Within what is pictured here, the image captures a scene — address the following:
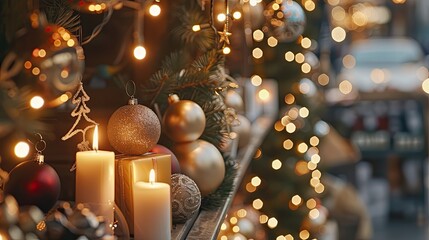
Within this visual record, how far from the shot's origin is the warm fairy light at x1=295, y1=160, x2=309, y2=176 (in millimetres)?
3922

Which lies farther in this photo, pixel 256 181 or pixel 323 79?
pixel 323 79

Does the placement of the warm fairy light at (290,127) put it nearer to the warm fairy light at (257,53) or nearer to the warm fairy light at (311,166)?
the warm fairy light at (311,166)

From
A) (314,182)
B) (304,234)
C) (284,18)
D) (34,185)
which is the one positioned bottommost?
(304,234)

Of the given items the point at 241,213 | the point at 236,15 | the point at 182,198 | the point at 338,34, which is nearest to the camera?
the point at 182,198

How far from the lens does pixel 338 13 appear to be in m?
6.92

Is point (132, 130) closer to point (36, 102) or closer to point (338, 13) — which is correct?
point (36, 102)

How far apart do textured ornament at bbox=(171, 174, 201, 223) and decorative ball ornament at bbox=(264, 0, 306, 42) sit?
1228 millimetres

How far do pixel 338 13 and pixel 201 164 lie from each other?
5.73m

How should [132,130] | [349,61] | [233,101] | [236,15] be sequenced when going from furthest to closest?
[349,61] → [233,101] → [236,15] → [132,130]

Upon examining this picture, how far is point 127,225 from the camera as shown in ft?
3.38

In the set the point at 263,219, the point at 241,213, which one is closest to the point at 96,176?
the point at 241,213

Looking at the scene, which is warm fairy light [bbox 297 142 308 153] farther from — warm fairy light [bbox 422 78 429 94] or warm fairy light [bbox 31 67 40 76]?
warm fairy light [bbox 31 67 40 76]

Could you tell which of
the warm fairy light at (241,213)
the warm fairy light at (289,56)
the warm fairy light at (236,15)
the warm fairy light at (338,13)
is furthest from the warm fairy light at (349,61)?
the warm fairy light at (236,15)

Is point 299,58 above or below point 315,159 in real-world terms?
above
